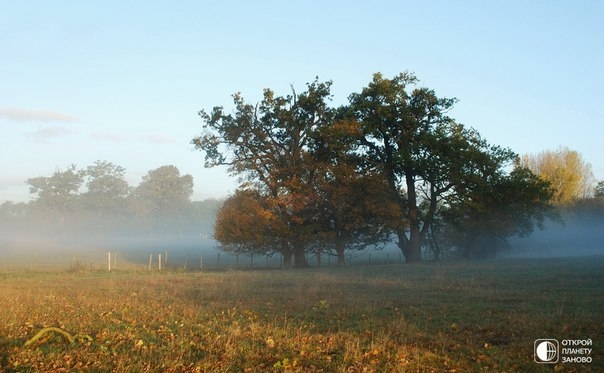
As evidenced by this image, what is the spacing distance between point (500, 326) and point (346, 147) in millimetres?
Result: 33444

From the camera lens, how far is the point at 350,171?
144ft

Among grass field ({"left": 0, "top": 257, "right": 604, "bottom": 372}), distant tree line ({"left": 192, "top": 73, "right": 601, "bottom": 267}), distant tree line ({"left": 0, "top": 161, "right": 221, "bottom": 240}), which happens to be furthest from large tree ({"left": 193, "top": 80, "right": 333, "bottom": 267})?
distant tree line ({"left": 0, "top": 161, "right": 221, "bottom": 240})

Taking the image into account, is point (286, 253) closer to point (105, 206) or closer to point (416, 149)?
point (416, 149)

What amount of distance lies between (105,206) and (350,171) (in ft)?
382

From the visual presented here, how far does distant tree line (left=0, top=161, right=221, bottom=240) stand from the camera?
135m

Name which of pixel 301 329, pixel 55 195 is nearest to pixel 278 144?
pixel 301 329

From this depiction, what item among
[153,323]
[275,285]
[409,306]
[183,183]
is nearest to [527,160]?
[275,285]

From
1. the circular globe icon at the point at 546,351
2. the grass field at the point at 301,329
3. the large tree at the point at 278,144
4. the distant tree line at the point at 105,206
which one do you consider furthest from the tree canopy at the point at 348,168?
the distant tree line at the point at 105,206

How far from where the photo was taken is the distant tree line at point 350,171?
43625mm

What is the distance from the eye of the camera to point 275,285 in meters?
23.8

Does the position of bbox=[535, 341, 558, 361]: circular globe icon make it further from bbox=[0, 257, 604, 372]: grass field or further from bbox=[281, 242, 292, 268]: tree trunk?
bbox=[281, 242, 292, 268]: tree trunk

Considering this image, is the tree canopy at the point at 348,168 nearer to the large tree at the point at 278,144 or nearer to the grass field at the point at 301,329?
the large tree at the point at 278,144

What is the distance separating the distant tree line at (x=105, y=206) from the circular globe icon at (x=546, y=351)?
127 metres

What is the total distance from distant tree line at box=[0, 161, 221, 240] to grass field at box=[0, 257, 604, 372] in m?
119
